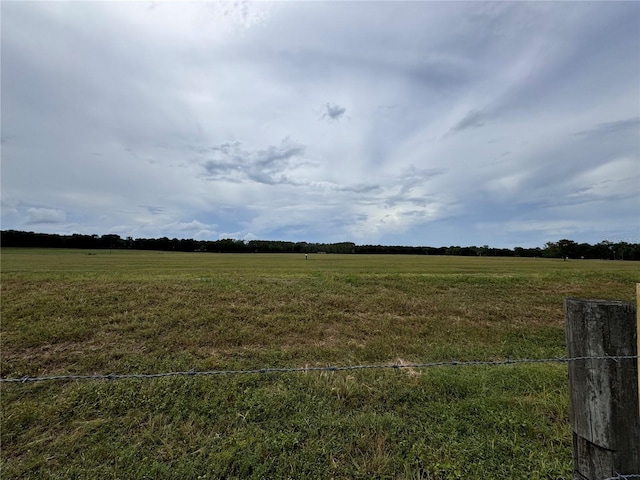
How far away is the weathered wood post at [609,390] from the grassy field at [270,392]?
1636mm

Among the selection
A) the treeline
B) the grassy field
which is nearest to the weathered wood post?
the grassy field

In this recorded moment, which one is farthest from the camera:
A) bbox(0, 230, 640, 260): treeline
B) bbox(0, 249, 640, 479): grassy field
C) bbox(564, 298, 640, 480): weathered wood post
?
bbox(0, 230, 640, 260): treeline

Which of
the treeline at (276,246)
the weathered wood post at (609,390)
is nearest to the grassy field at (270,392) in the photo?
the weathered wood post at (609,390)

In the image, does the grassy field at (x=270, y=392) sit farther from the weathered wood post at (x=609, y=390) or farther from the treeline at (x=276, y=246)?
the treeline at (x=276, y=246)

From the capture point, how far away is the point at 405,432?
369 centimetres

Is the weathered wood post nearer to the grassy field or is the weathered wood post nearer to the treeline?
the grassy field

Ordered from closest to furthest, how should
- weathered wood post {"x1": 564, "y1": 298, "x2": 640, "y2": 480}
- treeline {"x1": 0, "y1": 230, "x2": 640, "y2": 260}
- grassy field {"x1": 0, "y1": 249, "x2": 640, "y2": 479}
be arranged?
weathered wood post {"x1": 564, "y1": 298, "x2": 640, "y2": 480}
grassy field {"x1": 0, "y1": 249, "x2": 640, "y2": 479}
treeline {"x1": 0, "y1": 230, "x2": 640, "y2": 260}

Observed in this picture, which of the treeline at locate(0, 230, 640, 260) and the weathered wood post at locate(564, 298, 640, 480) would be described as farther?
the treeline at locate(0, 230, 640, 260)

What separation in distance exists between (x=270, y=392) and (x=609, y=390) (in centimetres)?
394

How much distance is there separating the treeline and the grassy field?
82070 mm

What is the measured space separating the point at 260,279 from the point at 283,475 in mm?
8955

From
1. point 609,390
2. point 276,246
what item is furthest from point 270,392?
point 276,246

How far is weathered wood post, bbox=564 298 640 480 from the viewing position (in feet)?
5.67

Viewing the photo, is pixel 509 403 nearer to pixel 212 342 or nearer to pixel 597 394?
pixel 597 394
